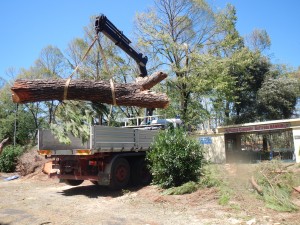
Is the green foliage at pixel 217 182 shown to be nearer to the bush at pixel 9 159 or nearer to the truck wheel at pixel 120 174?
the truck wheel at pixel 120 174

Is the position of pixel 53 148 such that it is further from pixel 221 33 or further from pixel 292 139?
pixel 221 33

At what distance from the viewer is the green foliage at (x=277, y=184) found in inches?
266

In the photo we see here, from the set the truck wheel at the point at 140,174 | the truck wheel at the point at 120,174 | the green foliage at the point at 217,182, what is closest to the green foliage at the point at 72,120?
the truck wheel at the point at 120,174

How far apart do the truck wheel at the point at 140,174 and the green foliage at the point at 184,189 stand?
6.59ft

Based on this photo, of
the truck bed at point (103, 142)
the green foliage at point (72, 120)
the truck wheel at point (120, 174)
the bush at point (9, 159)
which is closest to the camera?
the green foliage at point (72, 120)

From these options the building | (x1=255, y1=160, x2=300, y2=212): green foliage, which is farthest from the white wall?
(x1=255, y1=160, x2=300, y2=212): green foliage

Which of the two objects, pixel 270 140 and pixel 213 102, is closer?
pixel 213 102

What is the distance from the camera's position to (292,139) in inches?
850

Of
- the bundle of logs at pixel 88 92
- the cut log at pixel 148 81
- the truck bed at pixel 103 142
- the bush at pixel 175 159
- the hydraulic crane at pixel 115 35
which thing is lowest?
the bush at pixel 175 159

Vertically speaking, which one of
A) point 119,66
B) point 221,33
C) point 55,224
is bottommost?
point 55,224

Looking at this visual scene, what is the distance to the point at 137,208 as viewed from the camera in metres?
8.14

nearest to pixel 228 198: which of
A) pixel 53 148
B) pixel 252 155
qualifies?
pixel 53 148

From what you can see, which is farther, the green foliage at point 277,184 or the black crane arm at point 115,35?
the black crane arm at point 115,35

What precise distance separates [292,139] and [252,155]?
14.3 ft
